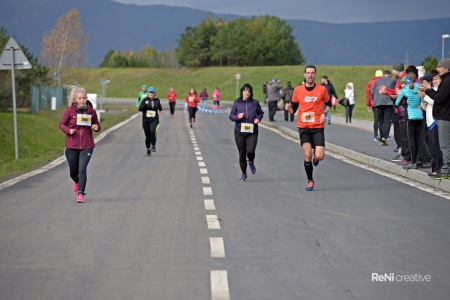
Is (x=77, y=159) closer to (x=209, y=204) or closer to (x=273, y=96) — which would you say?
(x=209, y=204)

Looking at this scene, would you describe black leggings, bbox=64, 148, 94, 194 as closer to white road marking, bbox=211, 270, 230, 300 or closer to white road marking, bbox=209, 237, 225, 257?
white road marking, bbox=209, 237, 225, 257

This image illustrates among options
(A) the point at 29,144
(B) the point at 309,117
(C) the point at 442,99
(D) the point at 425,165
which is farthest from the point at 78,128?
(A) the point at 29,144

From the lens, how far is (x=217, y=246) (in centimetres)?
850

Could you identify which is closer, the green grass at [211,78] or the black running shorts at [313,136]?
the black running shorts at [313,136]

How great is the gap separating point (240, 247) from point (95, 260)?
1.47 m

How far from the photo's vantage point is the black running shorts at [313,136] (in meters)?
14.1

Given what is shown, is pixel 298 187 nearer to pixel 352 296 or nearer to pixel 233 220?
pixel 233 220

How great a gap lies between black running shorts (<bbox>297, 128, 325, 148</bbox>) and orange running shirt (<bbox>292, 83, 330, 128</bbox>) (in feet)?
0.26

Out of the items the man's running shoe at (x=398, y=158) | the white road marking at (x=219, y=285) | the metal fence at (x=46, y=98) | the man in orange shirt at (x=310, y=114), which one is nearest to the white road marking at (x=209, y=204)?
the man in orange shirt at (x=310, y=114)

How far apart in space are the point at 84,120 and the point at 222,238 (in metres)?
4.51

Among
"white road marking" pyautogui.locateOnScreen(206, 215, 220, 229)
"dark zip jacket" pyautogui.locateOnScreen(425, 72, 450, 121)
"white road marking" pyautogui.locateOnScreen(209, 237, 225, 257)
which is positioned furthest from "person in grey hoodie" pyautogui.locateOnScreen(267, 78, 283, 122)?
"white road marking" pyautogui.locateOnScreen(209, 237, 225, 257)

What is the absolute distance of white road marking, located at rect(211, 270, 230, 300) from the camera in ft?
21.0

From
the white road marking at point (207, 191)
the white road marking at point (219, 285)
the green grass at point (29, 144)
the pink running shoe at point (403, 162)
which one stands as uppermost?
the white road marking at point (219, 285)

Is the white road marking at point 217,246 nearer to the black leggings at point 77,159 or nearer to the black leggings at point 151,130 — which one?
the black leggings at point 77,159
